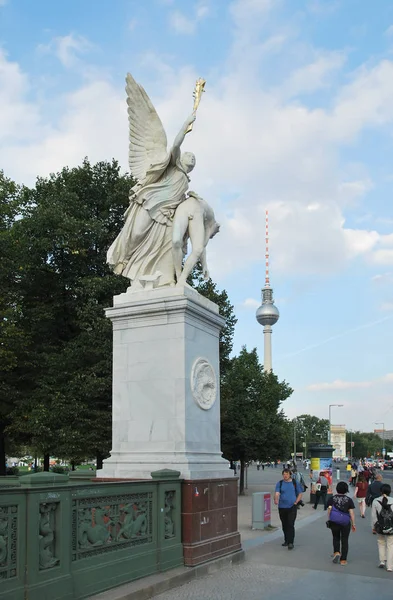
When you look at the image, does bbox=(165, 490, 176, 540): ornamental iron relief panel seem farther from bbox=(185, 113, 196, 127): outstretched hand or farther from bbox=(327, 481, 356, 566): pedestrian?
bbox=(185, 113, 196, 127): outstretched hand

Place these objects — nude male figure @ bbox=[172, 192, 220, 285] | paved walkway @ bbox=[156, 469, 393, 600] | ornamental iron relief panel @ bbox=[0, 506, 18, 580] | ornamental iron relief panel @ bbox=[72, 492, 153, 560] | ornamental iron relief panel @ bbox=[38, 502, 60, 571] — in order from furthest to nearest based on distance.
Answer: nude male figure @ bbox=[172, 192, 220, 285] < paved walkway @ bbox=[156, 469, 393, 600] < ornamental iron relief panel @ bbox=[72, 492, 153, 560] < ornamental iron relief panel @ bbox=[38, 502, 60, 571] < ornamental iron relief panel @ bbox=[0, 506, 18, 580]

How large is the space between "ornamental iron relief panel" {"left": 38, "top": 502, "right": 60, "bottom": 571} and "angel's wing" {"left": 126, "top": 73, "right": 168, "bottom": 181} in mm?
6543

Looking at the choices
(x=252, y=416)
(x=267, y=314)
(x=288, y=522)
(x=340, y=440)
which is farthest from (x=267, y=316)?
(x=288, y=522)

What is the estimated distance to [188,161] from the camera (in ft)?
35.9

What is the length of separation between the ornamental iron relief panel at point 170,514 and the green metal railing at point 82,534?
0.01 m

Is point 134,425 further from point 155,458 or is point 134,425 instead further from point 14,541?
point 14,541

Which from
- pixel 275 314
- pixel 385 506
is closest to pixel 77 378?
pixel 385 506

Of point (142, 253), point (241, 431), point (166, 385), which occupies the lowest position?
point (241, 431)

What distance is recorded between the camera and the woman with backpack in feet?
33.0

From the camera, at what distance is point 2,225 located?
2470 cm

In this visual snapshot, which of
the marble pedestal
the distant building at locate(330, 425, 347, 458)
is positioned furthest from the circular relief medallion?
the distant building at locate(330, 425, 347, 458)

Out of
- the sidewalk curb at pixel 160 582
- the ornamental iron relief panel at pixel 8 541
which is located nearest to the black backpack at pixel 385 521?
the sidewalk curb at pixel 160 582

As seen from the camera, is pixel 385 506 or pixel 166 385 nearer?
pixel 166 385

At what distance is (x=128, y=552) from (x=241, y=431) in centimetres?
2437
